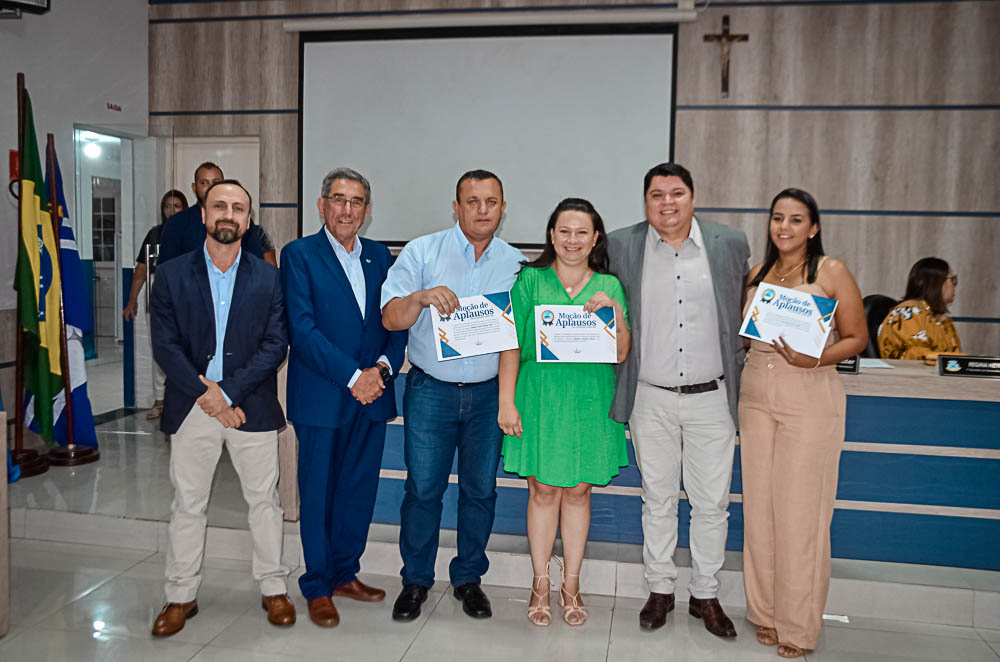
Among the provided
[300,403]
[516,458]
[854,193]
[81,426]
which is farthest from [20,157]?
[854,193]

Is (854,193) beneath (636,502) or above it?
above

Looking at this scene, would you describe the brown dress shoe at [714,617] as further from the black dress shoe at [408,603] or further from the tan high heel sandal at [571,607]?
the black dress shoe at [408,603]

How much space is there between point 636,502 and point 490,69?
3867 millimetres

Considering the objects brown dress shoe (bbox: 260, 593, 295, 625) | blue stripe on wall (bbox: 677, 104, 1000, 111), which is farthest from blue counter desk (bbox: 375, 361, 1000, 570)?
blue stripe on wall (bbox: 677, 104, 1000, 111)

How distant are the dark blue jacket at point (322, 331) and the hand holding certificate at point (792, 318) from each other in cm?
134

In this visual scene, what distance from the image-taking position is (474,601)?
2.88m

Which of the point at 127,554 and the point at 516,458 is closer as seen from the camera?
the point at 516,458

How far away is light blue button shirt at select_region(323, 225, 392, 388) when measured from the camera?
277cm

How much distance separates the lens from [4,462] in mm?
2668

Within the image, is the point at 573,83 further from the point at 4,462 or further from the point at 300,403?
the point at 4,462

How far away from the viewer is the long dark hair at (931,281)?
4.06m

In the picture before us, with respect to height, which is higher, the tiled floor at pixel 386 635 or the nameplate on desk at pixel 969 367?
the nameplate on desk at pixel 969 367

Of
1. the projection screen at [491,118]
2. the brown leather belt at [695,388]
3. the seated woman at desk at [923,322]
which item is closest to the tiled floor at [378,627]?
the brown leather belt at [695,388]

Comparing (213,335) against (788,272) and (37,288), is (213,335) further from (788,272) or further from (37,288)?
(37,288)
